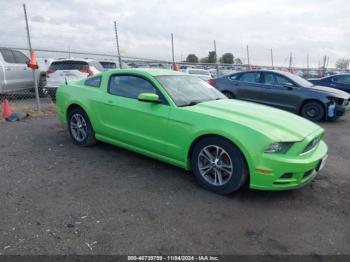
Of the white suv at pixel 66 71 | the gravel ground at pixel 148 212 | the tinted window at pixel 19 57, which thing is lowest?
the gravel ground at pixel 148 212

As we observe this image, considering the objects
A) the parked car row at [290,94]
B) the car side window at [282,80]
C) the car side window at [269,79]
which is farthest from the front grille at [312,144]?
the car side window at [269,79]

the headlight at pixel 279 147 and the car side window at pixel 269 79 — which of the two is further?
the car side window at pixel 269 79

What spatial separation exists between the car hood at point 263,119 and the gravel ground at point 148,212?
2.63 feet

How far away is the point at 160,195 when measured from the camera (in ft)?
12.3

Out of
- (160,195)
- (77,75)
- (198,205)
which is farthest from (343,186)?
(77,75)

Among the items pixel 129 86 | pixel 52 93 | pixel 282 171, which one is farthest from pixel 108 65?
pixel 282 171

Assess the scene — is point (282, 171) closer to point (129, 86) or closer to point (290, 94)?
point (129, 86)

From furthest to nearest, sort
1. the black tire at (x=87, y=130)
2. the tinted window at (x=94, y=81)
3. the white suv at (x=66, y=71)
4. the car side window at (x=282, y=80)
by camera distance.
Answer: the white suv at (x=66, y=71) < the car side window at (x=282, y=80) < the black tire at (x=87, y=130) < the tinted window at (x=94, y=81)

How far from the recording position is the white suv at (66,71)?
955 cm

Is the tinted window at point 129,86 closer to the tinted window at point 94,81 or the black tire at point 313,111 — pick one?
the tinted window at point 94,81

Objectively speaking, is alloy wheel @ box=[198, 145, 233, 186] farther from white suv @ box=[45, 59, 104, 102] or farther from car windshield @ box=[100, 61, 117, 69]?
car windshield @ box=[100, 61, 117, 69]

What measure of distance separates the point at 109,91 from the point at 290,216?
3.21 m

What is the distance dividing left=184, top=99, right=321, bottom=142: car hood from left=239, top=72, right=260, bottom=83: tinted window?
5.43 m

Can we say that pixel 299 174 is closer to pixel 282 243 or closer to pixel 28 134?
pixel 282 243
